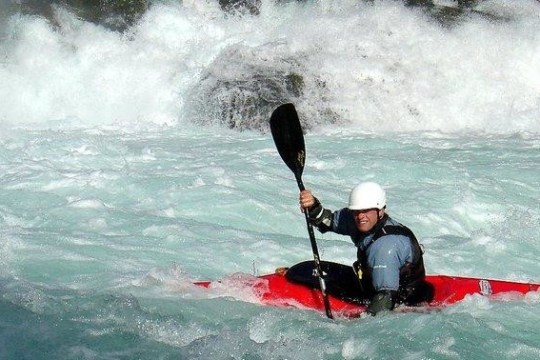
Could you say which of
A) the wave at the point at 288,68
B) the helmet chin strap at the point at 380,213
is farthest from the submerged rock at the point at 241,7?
the helmet chin strap at the point at 380,213

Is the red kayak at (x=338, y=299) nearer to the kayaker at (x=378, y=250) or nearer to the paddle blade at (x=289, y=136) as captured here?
the kayaker at (x=378, y=250)

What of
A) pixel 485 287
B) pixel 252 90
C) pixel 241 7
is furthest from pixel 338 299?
pixel 241 7

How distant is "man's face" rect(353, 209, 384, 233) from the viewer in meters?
4.42

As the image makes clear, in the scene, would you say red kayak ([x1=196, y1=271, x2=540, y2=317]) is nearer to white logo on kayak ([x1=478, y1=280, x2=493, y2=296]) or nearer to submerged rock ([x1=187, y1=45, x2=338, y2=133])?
white logo on kayak ([x1=478, y1=280, x2=493, y2=296])

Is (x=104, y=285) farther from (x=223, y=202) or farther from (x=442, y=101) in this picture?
(x=442, y=101)

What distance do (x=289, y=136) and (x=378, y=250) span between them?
1325 mm

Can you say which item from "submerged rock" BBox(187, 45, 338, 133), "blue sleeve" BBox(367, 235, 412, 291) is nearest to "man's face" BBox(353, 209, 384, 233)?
"blue sleeve" BBox(367, 235, 412, 291)

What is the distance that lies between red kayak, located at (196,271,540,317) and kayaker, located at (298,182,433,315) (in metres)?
0.09

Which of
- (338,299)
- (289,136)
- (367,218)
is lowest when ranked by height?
(338,299)

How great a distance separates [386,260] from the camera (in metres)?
4.27

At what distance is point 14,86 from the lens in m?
13.6

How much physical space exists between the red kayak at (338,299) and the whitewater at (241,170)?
8 centimetres

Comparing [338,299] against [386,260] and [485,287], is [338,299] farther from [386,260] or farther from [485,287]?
[485,287]

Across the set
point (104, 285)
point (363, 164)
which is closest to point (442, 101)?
point (363, 164)
